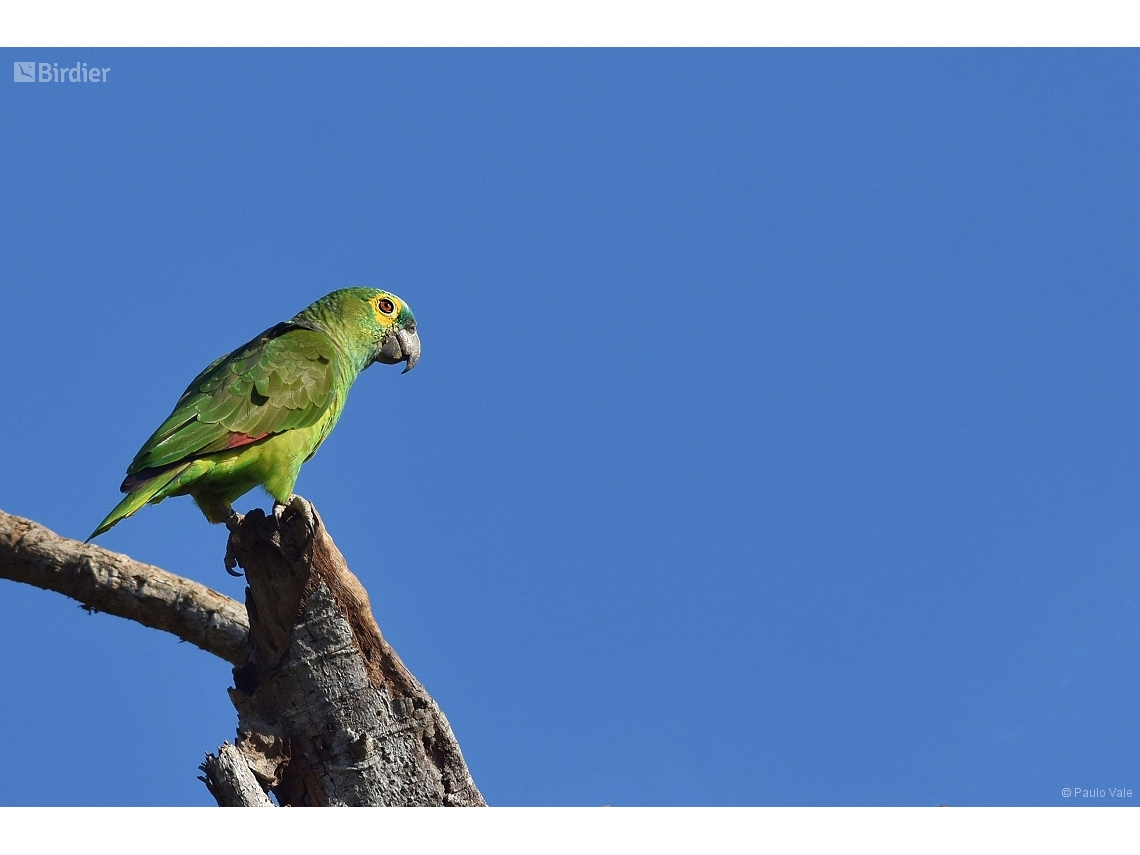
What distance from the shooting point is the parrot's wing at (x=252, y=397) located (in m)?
8.02

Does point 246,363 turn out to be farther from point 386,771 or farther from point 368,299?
point 386,771

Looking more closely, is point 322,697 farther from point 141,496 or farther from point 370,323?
point 370,323

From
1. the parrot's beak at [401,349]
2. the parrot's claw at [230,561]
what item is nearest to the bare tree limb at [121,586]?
the parrot's claw at [230,561]

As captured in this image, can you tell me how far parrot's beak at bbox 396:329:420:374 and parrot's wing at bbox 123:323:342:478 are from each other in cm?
126

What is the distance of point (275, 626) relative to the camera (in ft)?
22.5

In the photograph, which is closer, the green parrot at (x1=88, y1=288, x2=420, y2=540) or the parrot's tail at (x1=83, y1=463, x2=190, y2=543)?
the parrot's tail at (x1=83, y1=463, x2=190, y2=543)

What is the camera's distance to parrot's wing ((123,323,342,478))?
802 cm

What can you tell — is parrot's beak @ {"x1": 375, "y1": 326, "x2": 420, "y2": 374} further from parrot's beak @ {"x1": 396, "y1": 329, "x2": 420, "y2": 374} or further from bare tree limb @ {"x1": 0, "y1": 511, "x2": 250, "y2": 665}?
bare tree limb @ {"x1": 0, "y1": 511, "x2": 250, "y2": 665}

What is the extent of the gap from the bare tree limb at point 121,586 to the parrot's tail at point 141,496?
51.1 inches

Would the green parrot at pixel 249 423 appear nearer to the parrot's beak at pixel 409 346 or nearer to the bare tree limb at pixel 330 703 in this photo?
the parrot's beak at pixel 409 346

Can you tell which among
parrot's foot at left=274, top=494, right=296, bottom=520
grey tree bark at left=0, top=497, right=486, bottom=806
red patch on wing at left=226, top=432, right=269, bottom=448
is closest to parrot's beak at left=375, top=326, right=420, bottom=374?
red patch on wing at left=226, top=432, right=269, bottom=448

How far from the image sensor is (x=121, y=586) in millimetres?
8812

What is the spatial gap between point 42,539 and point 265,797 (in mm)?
4099
